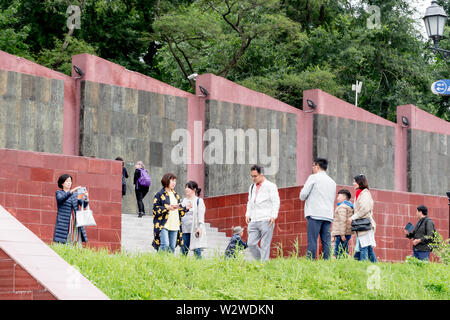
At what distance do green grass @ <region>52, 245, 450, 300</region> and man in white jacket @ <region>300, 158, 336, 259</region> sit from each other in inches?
56.1

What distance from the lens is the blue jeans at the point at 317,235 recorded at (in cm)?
1153

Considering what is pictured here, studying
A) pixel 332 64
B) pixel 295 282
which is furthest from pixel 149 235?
pixel 332 64

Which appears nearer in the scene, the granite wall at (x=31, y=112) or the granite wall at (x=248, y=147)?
the granite wall at (x=31, y=112)

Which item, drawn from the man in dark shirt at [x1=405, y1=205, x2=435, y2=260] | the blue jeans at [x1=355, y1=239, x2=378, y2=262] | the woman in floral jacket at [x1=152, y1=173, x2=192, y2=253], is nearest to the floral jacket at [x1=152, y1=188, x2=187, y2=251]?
the woman in floral jacket at [x1=152, y1=173, x2=192, y2=253]

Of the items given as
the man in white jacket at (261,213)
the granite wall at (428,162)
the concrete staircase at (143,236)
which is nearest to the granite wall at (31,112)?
the concrete staircase at (143,236)

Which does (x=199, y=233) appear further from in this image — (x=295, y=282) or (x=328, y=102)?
(x=328, y=102)

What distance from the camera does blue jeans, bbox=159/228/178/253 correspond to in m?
12.3

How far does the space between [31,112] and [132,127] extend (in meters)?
2.66

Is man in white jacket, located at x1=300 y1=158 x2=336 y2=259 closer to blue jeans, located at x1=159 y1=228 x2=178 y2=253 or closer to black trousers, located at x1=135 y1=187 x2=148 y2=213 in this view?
blue jeans, located at x1=159 y1=228 x2=178 y2=253

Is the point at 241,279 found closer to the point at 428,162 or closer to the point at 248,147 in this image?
the point at 248,147

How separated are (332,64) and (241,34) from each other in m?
3.85

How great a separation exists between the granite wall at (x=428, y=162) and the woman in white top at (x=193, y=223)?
14371mm

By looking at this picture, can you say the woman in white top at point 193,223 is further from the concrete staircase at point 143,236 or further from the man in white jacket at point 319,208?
the man in white jacket at point 319,208

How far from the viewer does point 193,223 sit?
13039 millimetres
